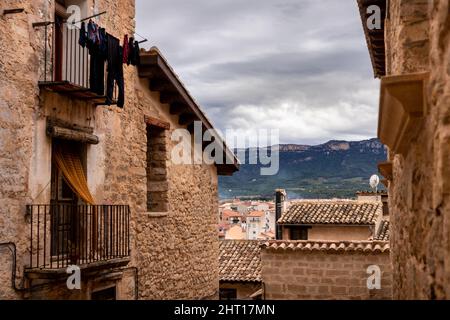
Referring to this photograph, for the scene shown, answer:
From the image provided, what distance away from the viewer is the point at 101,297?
1022 cm

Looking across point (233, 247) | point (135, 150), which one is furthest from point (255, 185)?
point (135, 150)

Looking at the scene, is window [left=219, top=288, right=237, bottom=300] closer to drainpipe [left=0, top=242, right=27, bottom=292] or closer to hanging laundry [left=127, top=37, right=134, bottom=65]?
hanging laundry [left=127, top=37, right=134, bottom=65]

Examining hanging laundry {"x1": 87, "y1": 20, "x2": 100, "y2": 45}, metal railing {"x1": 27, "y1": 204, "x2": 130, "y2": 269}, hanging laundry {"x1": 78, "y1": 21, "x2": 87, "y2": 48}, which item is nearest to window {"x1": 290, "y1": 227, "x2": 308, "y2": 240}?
metal railing {"x1": 27, "y1": 204, "x2": 130, "y2": 269}

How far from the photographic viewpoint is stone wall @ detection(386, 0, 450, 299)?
3.51m

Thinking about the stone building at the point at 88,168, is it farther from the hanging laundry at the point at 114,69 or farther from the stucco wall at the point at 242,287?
the stucco wall at the point at 242,287

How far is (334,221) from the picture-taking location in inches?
904

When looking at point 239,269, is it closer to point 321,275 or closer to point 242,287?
point 242,287

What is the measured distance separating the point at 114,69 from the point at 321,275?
8.01 m

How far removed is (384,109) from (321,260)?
435 inches

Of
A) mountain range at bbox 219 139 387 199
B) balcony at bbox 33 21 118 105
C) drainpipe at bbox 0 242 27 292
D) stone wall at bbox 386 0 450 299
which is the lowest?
drainpipe at bbox 0 242 27 292

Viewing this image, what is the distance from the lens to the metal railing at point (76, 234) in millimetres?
8531

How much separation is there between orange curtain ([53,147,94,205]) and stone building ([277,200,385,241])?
578 inches

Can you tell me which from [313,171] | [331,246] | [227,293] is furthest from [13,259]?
[313,171]
